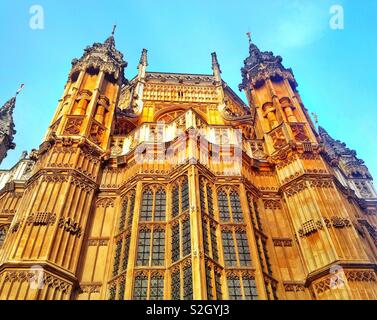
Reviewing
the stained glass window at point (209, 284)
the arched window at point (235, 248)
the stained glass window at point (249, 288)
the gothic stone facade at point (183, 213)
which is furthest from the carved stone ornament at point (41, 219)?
the stained glass window at point (249, 288)

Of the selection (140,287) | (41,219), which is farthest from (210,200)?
(41,219)

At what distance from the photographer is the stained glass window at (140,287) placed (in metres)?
12.9

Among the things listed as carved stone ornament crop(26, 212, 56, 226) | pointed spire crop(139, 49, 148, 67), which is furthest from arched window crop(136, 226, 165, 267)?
pointed spire crop(139, 49, 148, 67)

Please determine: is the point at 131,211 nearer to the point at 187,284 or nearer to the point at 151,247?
the point at 151,247

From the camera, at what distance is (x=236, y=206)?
16438mm

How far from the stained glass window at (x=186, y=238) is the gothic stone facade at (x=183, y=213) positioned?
47 mm

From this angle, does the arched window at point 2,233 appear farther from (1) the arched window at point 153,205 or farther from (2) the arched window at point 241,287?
(2) the arched window at point 241,287

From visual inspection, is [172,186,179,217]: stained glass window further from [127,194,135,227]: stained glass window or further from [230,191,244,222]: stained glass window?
[230,191,244,222]: stained glass window

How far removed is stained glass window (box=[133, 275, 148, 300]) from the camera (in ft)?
42.4

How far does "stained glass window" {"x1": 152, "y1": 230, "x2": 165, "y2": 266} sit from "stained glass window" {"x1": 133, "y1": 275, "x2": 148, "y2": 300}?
29.0 inches

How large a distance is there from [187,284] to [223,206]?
4.51 meters
